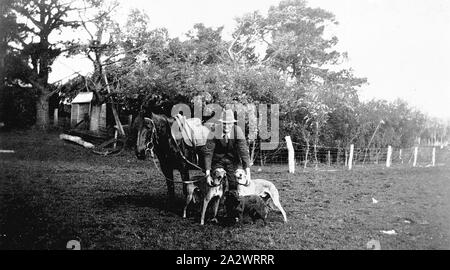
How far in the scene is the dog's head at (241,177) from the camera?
202 inches

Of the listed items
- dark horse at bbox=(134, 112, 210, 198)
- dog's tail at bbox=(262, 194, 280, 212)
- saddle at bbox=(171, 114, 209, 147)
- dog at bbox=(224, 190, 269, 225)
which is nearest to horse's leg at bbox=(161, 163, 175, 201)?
dark horse at bbox=(134, 112, 210, 198)

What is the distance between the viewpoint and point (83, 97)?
1670cm

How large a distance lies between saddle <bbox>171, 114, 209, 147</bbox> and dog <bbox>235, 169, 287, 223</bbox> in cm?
91

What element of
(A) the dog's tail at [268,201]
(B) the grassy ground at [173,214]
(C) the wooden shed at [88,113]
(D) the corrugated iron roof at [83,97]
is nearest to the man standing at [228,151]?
(A) the dog's tail at [268,201]

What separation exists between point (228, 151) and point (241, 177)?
452mm

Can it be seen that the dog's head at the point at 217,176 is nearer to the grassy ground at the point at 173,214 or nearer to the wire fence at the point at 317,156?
the grassy ground at the point at 173,214

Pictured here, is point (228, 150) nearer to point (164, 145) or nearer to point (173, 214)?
point (164, 145)

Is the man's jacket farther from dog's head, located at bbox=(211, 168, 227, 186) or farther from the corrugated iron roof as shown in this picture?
the corrugated iron roof

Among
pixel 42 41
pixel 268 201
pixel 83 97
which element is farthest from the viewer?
pixel 83 97

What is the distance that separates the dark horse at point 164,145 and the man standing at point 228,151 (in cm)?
46

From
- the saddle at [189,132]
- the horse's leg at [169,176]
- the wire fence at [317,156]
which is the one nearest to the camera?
the saddle at [189,132]

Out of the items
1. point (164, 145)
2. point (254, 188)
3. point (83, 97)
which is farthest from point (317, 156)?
point (83, 97)

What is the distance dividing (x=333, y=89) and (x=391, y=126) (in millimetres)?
3238
